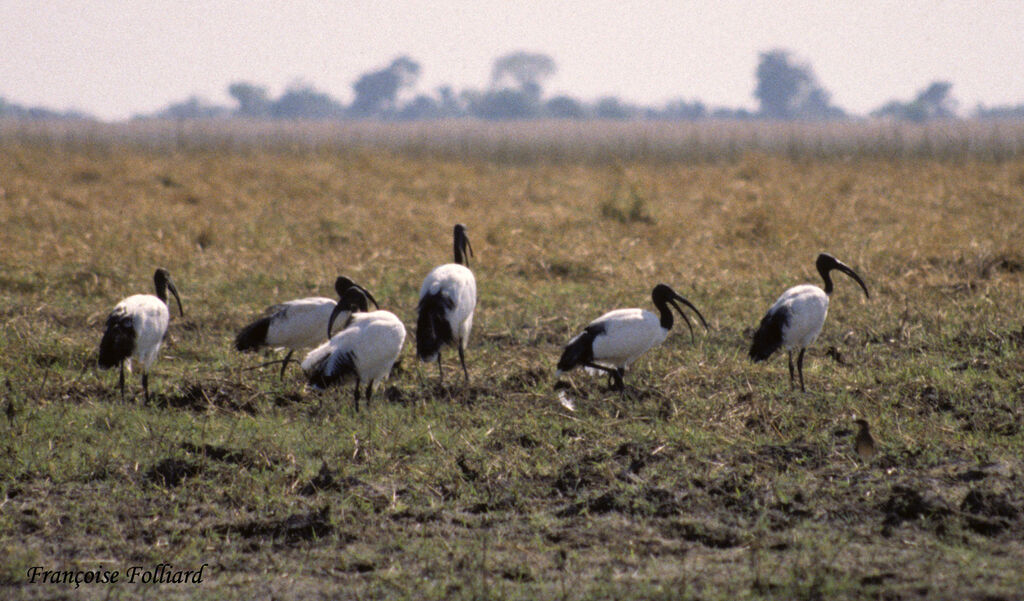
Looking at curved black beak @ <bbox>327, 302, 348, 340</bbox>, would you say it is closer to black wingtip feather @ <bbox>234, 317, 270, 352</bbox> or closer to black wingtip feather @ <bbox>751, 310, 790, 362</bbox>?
black wingtip feather @ <bbox>234, 317, 270, 352</bbox>

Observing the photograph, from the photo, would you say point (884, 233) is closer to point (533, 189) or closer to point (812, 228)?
point (812, 228)

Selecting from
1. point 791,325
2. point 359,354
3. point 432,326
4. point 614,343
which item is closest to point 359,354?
point 359,354

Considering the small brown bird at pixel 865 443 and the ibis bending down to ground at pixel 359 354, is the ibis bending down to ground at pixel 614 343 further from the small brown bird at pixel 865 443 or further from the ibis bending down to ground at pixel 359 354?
the small brown bird at pixel 865 443

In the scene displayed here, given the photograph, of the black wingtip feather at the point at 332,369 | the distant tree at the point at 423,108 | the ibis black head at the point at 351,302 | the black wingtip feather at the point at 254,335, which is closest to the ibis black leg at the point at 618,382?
the black wingtip feather at the point at 332,369

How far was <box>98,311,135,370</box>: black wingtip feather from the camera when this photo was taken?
21.2 feet

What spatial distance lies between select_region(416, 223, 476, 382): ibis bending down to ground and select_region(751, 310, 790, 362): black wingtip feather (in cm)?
192

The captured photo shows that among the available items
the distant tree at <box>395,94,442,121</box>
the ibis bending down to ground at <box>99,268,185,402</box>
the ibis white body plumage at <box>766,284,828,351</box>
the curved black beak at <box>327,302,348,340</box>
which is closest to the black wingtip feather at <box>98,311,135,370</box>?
the ibis bending down to ground at <box>99,268,185,402</box>

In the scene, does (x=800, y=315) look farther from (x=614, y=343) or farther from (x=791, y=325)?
(x=614, y=343)

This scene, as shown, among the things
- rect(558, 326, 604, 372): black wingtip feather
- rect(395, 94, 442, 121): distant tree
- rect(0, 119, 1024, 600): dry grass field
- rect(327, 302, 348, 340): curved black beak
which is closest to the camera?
rect(0, 119, 1024, 600): dry grass field

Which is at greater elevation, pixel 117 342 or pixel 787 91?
pixel 787 91

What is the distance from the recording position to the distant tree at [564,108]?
4385 inches

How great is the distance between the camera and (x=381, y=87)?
12256 cm

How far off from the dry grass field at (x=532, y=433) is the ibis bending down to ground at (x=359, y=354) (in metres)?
0.24

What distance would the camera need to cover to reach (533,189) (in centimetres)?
2009
